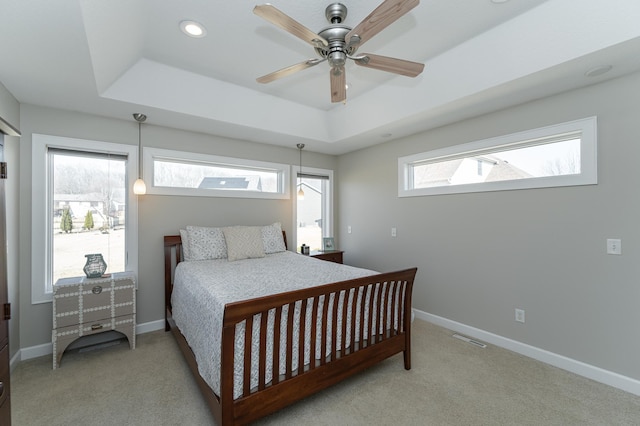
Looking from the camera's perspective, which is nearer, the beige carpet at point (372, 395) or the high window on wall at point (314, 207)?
the beige carpet at point (372, 395)

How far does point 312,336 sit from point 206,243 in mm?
2006

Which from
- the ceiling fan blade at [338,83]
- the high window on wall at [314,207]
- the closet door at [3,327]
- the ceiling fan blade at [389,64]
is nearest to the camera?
the closet door at [3,327]

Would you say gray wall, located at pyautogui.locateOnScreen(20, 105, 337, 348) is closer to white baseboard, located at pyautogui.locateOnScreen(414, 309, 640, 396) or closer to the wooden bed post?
the wooden bed post

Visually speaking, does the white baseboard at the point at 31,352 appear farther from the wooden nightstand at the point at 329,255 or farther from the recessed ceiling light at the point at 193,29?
the recessed ceiling light at the point at 193,29

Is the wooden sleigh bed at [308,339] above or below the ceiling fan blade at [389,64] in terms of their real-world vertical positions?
below

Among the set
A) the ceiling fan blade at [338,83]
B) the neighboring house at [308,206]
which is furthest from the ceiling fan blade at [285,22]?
the neighboring house at [308,206]

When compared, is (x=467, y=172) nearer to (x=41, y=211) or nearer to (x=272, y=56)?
(x=272, y=56)

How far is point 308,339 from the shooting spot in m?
1.90

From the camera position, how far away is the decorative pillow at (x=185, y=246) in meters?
3.24

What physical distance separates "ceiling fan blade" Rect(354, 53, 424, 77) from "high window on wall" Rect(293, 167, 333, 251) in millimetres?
2757

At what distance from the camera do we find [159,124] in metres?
3.35

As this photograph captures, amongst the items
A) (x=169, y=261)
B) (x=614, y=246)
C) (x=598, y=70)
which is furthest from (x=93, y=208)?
(x=614, y=246)

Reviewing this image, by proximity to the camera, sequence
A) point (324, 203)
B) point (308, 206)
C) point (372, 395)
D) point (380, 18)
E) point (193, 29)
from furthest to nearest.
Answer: point (324, 203) < point (308, 206) < point (193, 29) < point (372, 395) < point (380, 18)

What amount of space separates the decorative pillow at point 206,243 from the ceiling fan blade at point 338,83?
2148 mm
